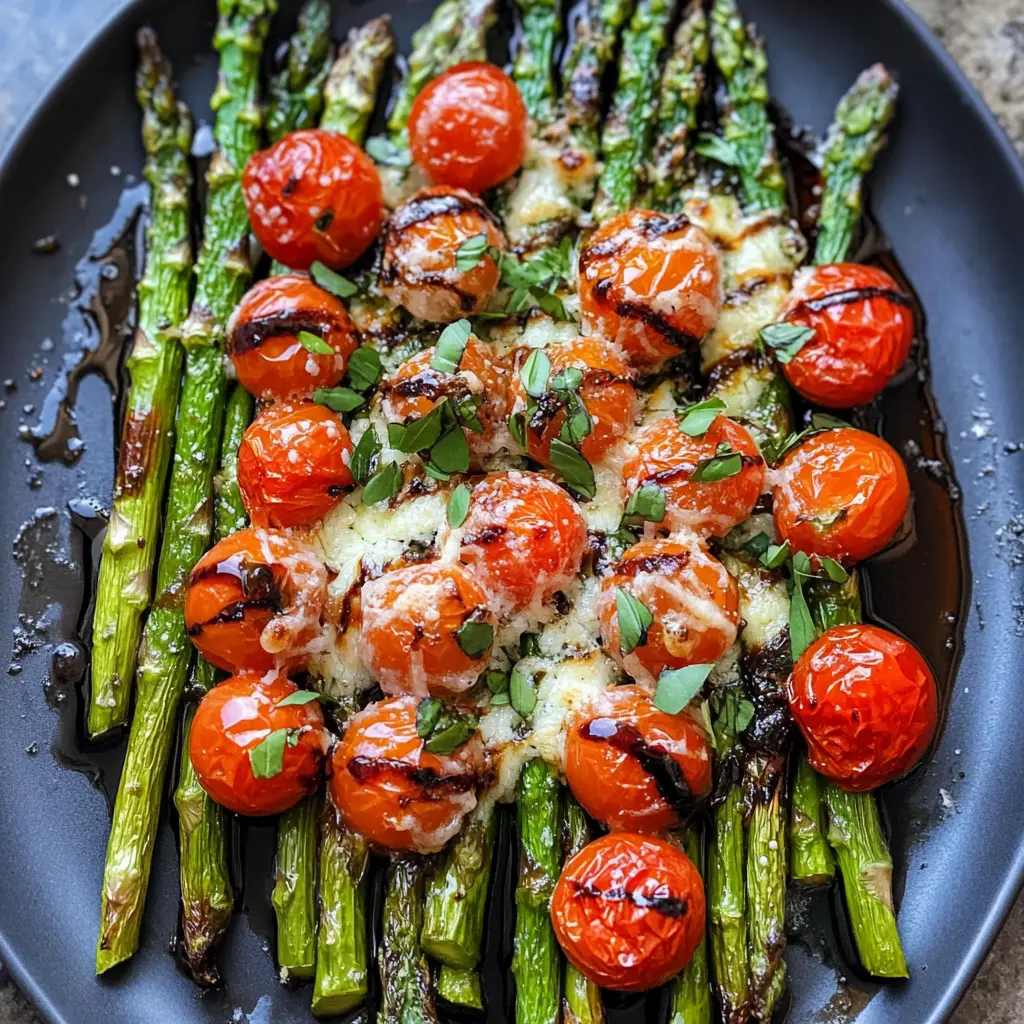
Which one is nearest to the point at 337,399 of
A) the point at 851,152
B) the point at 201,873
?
the point at 201,873

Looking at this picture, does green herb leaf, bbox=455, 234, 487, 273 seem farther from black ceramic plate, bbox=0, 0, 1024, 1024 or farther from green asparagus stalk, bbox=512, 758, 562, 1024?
green asparagus stalk, bbox=512, 758, 562, 1024

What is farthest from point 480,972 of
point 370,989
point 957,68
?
point 957,68

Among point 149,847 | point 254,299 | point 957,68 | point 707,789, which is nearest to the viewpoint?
point 707,789

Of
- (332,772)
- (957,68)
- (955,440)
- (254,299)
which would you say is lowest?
(332,772)

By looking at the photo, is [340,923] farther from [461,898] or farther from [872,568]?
[872,568]

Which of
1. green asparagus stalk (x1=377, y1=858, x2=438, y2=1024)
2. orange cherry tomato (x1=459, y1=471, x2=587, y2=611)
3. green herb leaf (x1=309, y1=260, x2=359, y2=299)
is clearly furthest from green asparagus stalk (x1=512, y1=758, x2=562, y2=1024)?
green herb leaf (x1=309, y1=260, x2=359, y2=299)

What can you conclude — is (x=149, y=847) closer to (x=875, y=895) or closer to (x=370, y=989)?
(x=370, y=989)

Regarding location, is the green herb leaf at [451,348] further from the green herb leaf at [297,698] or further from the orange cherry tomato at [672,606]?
the green herb leaf at [297,698]
